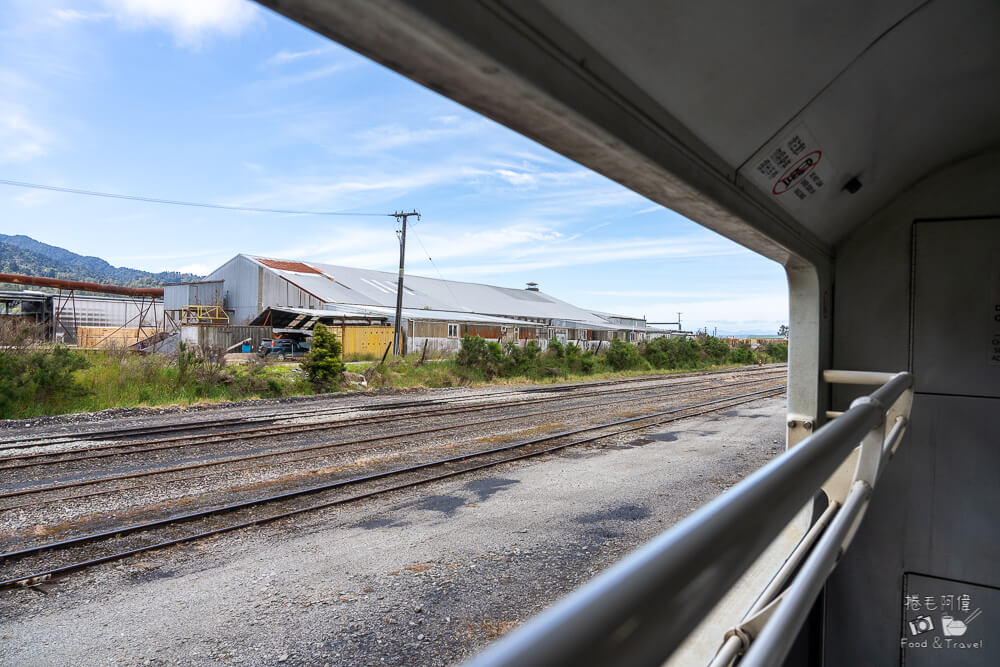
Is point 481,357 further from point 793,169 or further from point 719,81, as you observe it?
point 719,81

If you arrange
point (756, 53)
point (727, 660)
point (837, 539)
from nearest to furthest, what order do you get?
point (727, 660)
point (837, 539)
point (756, 53)

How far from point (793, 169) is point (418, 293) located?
3522 cm

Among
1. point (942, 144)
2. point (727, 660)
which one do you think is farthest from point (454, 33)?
point (942, 144)

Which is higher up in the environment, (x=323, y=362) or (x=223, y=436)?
(x=323, y=362)

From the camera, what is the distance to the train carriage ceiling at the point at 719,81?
3.29 ft

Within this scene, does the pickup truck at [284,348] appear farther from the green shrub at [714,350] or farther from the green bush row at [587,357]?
the green shrub at [714,350]

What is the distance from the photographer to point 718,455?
889cm

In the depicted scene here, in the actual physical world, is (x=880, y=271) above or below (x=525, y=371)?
above

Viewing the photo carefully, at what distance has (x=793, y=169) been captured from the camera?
2.39 meters

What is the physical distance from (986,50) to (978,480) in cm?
255

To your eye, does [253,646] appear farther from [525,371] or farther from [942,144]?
[525,371]

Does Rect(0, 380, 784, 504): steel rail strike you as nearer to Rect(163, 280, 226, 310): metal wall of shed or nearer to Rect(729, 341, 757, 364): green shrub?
Rect(163, 280, 226, 310): metal wall of shed

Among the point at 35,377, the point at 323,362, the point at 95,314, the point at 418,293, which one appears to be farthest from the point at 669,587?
the point at 95,314

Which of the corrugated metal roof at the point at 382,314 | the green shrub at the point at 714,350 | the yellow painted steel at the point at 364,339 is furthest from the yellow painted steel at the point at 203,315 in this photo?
the green shrub at the point at 714,350
